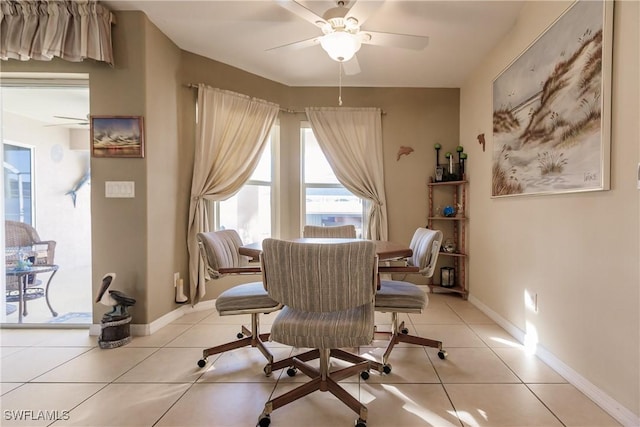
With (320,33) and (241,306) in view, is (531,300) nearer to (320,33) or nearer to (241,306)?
(241,306)

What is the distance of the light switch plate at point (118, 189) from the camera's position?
7.70ft

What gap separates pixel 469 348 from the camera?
216 cm

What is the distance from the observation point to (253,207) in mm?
3469

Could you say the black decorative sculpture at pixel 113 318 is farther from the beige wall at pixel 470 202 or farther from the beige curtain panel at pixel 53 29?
the beige curtain panel at pixel 53 29

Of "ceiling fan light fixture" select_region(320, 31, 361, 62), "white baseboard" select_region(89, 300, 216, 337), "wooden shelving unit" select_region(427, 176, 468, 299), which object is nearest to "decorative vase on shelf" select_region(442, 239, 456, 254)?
"wooden shelving unit" select_region(427, 176, 468, 299)

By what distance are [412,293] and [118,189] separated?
8.07 feet

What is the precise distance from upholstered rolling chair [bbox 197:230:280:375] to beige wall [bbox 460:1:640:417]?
6.03ft

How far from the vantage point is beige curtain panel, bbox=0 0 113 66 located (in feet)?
7.15

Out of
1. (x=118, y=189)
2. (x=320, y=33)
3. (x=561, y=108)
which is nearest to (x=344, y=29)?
(x=320, y=33)

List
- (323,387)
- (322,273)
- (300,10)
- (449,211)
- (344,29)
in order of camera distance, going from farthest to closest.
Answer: (449,211) < (344,29) < (300,10) < (323,387) < (322,273)

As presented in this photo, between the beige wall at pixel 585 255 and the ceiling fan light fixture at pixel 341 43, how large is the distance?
1330 mm

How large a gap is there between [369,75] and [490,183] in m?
1.78

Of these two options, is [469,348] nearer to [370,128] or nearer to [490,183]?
[490,183]

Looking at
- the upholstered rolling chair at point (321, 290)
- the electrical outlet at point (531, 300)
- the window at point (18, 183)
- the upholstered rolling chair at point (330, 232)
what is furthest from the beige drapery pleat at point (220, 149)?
the electrical outlet at point (531, 300)
